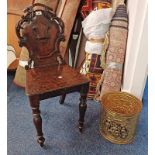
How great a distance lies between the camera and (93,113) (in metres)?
2.21

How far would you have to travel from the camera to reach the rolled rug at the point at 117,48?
216cm

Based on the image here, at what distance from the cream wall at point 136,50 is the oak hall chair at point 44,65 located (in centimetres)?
59

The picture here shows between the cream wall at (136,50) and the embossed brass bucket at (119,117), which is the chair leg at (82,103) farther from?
the cream wall at (136,50)

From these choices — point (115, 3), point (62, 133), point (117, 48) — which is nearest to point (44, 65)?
point (62, 133)

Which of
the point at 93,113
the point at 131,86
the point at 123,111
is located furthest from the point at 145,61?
the point at 93,113

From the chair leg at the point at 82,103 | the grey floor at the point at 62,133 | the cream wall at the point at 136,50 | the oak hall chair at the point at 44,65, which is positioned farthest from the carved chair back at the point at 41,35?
the cream wall at the point at 136,50

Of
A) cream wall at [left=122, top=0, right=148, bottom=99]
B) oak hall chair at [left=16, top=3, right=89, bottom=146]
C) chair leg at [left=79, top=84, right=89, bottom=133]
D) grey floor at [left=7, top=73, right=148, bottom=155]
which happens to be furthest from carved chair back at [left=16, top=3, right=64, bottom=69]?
cream wall at [left=122, top=0, right=148, bottom=99]

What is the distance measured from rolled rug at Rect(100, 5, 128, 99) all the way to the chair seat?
54 centimetres

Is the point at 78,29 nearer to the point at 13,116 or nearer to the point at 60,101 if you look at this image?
the point at 60,101

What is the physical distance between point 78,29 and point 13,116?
1221 mm

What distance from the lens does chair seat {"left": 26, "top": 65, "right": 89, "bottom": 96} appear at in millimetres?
1576

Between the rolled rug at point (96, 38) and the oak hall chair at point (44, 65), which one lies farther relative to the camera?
the rolled rug at point (96, 38)

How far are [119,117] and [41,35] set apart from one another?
0.94m

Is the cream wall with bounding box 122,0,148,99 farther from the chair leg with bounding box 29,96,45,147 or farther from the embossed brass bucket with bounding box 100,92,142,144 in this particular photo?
the chair leg with bounding box 29,96,45,147
